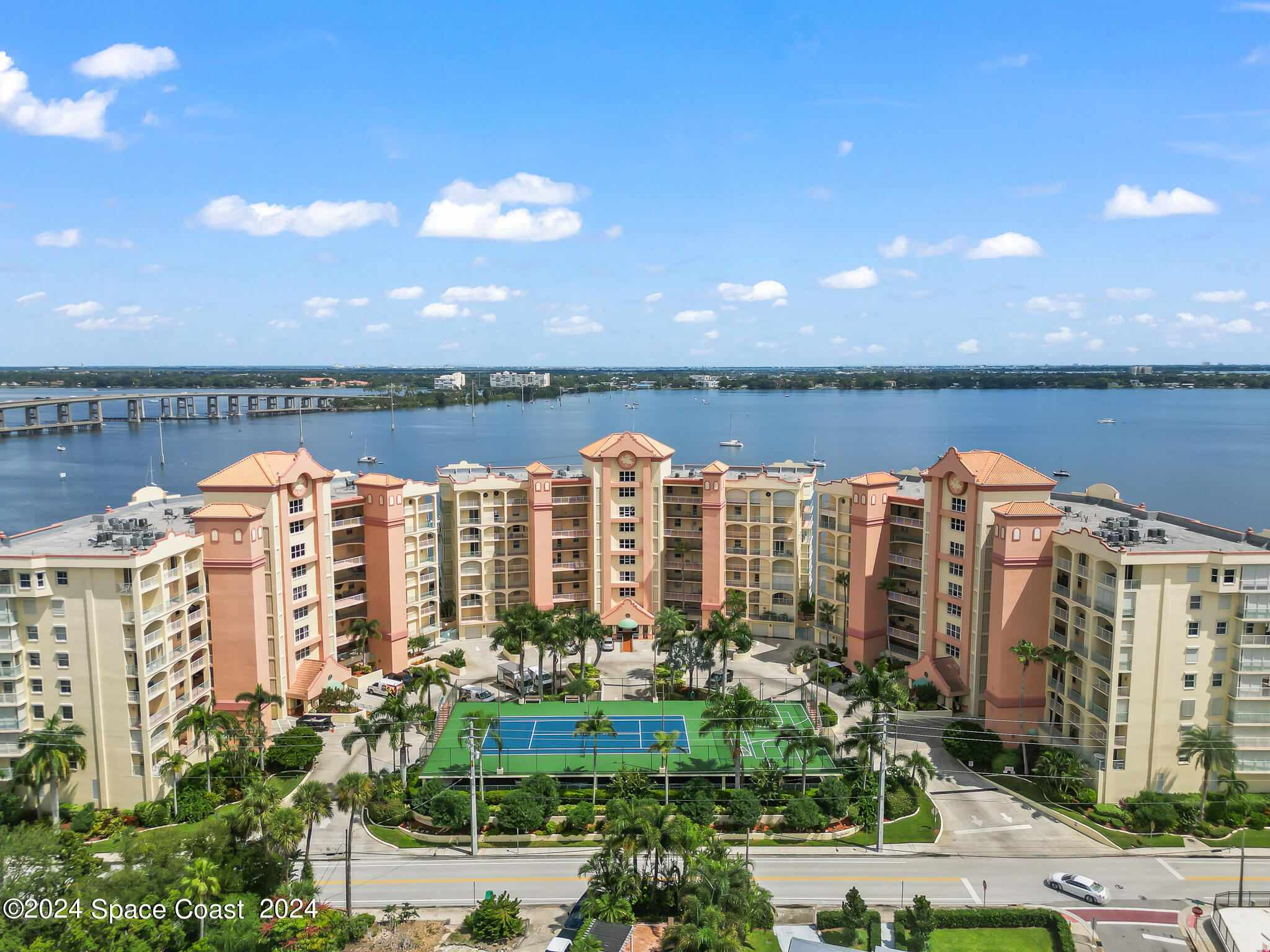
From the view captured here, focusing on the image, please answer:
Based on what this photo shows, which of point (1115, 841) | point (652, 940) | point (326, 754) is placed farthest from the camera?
point (326, 754)

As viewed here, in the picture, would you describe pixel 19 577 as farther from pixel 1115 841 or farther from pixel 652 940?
pixel 1115 841

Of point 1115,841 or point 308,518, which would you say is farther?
point 308,518

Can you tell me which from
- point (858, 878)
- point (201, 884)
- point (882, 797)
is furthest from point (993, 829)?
point (201, 884)

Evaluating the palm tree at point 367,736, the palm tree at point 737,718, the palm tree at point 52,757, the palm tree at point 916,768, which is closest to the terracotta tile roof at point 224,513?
the palm tree at point 52,757

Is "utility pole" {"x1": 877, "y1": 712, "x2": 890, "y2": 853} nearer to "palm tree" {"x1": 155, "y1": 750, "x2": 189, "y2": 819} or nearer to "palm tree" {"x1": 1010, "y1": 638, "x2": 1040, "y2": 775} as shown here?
"palm tree" {"x1": 1010, "y1": 638, "x2": 1040, "y2": 775}

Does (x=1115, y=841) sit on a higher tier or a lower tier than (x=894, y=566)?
lower

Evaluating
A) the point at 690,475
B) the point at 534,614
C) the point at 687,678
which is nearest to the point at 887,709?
the point at 687,678
